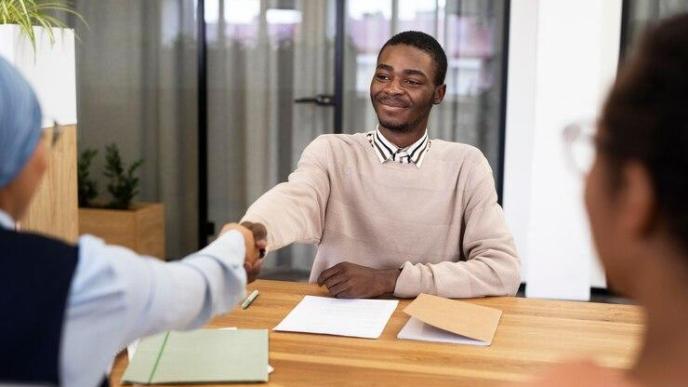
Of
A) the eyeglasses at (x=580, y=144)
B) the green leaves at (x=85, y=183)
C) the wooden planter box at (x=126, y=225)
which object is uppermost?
the eyeglasses at (x=580, y=144)

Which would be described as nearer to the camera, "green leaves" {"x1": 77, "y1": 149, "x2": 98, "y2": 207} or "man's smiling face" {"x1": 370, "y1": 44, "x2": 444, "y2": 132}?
"man's smiling face" {"x1": 370, "y1": 44, "x2": 444, "y2": 132}

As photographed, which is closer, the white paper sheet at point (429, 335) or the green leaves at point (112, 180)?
the white paper sheet at point (429, 335)

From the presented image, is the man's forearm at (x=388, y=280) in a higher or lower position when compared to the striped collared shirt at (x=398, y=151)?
lower

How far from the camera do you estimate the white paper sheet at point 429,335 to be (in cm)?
163

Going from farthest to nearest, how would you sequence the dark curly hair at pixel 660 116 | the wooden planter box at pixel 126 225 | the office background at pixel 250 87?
the wooden planter box at pixel 126 225 < the office background at pixel 250 87 < the dark curly hair at pixel 660 116

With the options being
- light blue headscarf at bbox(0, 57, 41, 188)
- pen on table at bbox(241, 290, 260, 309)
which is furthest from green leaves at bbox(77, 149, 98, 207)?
light blue headscarf at bbox(0, 57, 41, 188)

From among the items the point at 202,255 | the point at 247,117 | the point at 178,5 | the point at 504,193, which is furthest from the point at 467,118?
the point at 202,255

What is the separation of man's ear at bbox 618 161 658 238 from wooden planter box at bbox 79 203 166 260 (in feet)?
14.4

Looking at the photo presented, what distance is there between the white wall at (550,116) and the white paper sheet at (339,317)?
2.37 meters

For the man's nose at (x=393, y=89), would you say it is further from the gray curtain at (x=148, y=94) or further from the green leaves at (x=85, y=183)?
the green leaves at (x=85, y=183)

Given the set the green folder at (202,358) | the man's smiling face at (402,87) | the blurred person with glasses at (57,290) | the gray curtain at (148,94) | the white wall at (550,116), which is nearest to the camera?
the blurred person with glasses at (57,290)

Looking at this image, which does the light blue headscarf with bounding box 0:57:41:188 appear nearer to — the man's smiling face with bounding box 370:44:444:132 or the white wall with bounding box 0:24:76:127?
the man's smiling face with bounding box 370:44:444:132

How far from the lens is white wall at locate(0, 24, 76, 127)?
9.87ft

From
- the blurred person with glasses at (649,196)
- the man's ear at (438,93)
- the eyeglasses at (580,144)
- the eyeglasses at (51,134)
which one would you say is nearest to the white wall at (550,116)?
Result: the man's ear at (438,93)
